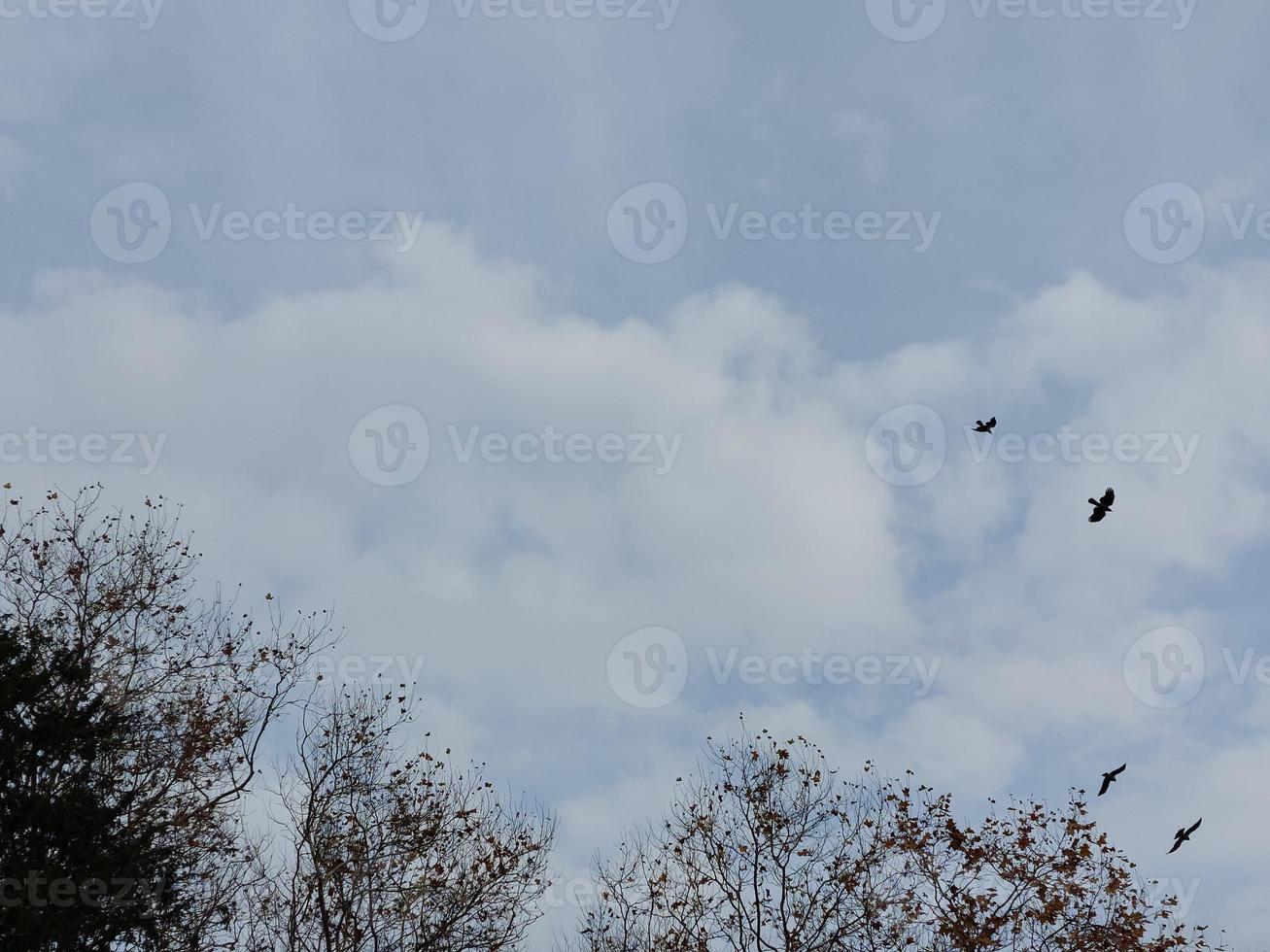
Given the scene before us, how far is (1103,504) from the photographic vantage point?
47.5 feet

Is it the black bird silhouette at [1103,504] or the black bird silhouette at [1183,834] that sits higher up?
the black bird silhouette at [1103,504]

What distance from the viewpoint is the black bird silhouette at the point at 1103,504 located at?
14.2 m

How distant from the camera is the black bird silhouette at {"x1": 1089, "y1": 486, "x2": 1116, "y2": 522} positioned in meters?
14.2

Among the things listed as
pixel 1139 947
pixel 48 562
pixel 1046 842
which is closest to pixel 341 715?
pixel 48 562
